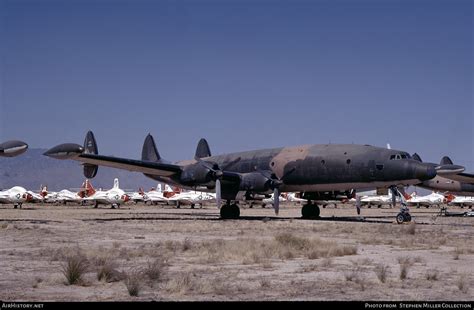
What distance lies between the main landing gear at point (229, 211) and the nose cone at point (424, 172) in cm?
1289

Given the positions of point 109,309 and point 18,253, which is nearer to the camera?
point 109,309

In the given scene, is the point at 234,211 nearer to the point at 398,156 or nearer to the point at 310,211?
the point at 310,211

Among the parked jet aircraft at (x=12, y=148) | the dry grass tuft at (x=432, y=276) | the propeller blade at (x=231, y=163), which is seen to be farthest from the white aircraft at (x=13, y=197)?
the dry grass tuft at (x=432, y=276)

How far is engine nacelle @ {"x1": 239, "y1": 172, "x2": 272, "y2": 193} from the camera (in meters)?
37.7

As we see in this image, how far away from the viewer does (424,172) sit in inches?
1277

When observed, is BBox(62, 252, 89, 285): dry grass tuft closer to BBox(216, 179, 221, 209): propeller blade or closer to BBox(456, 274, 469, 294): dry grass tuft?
BBox(456, 274, 469, 294): dry grass tuft

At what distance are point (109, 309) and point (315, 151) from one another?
30.4 metres

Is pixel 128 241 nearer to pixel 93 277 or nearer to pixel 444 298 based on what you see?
pixel 93 277

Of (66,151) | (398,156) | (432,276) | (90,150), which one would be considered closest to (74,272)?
(432,276)

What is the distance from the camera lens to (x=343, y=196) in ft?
133

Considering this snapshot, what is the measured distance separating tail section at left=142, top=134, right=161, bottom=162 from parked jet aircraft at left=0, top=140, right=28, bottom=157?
2360 centimetres

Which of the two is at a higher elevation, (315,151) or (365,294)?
(315,151)

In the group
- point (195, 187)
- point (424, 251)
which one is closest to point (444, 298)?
point (424, 251)

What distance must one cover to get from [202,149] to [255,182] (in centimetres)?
1191
